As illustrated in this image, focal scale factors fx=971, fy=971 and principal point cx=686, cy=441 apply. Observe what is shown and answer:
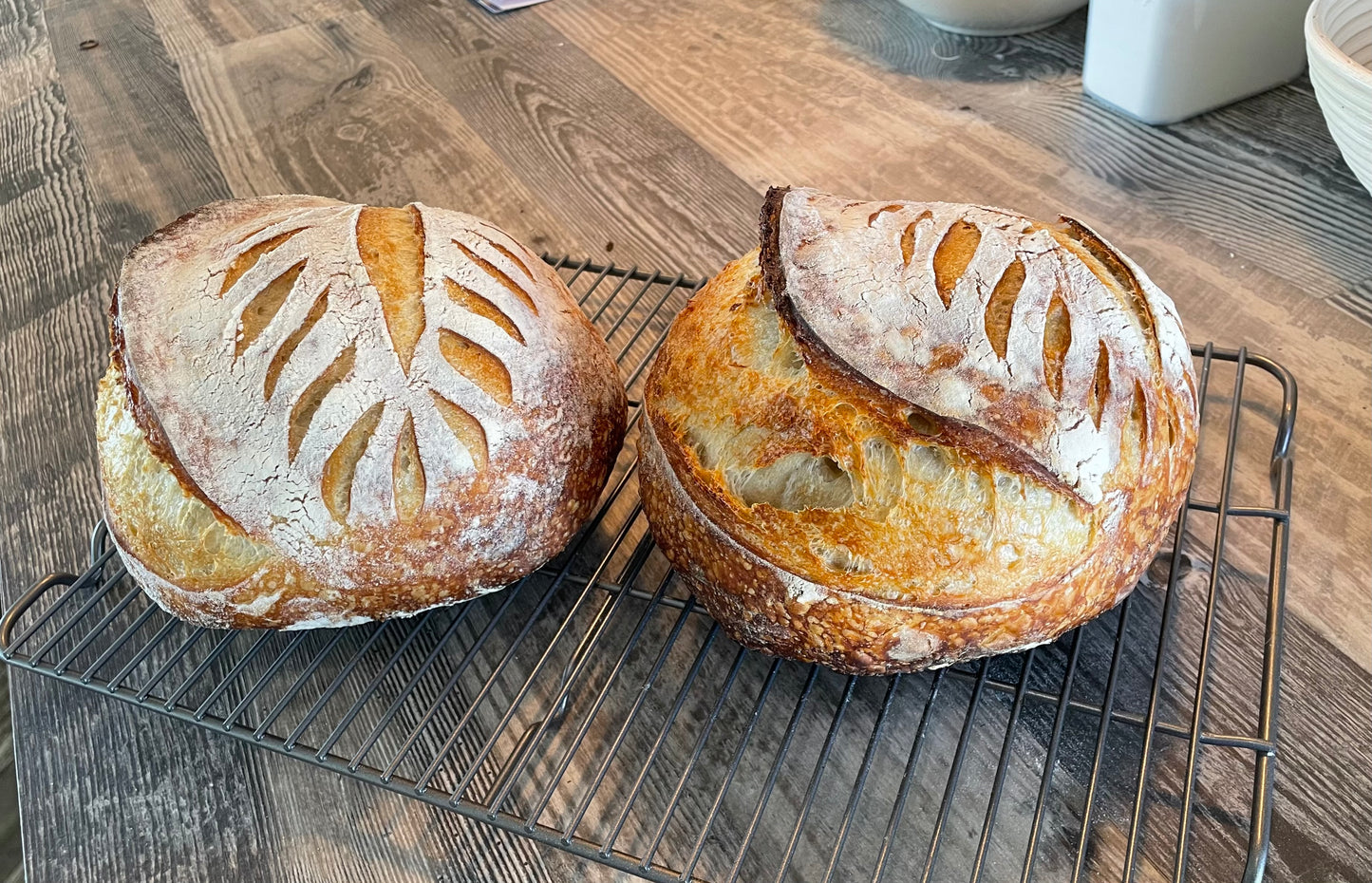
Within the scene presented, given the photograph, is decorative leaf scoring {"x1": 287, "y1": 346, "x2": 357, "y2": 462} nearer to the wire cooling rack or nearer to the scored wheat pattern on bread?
the wire cooling rack

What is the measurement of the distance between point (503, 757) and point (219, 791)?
265 mm

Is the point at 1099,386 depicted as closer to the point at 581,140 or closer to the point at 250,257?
the point at 250,257

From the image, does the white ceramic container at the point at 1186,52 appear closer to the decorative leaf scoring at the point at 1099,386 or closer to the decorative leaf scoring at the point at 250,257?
the decorative leaf scoring at the point at 1099,386

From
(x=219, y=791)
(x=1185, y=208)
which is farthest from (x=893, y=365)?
(x=1185, y=208)

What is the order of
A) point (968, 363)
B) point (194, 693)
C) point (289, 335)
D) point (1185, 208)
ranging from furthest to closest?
point (1185, 208) < point (194, 693) < point (289, 335) < point (968, 363)

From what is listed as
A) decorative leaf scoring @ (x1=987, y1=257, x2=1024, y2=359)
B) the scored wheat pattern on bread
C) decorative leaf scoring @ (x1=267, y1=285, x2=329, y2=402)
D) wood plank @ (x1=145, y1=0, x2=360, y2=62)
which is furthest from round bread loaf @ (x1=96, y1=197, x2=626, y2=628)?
wood plank @ (x1=145, y1=0, x2=360, y2=62)

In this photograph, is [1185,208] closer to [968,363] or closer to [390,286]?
[968,363]

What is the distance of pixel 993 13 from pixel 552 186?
85 centimetres

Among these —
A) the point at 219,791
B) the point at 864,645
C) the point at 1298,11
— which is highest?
the point at 1298,11

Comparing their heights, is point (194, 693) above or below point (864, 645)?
below

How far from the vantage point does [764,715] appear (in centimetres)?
86

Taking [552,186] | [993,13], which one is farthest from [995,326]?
[993,13]

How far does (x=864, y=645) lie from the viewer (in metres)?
0.76

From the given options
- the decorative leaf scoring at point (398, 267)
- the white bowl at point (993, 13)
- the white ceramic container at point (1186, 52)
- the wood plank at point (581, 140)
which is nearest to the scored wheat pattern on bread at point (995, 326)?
the decorative leaf scoring at point (398, 267)
